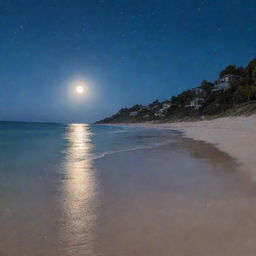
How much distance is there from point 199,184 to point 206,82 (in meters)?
80.4

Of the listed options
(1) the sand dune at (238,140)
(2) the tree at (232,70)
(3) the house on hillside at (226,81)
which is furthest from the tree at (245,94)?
(2) the tree at (232,70)

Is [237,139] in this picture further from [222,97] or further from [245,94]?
[222,97]

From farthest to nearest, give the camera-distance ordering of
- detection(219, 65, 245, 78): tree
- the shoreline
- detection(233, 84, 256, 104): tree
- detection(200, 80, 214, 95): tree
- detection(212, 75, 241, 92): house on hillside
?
detection(200, 80, 214, 95): tree → detection(219, 65, 245, 78): tree → detection(212, 75, 241, 92): house on hillside → detection(233, 84, 256, 104): tree → the shoreline

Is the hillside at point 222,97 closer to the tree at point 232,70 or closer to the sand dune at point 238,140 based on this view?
the tree at point 232,70

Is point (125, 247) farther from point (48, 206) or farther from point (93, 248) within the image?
point (48, 206)

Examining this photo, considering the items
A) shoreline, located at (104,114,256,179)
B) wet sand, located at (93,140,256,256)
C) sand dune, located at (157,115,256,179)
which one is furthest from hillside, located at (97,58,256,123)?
wet sand, located at (93,140,256,256)

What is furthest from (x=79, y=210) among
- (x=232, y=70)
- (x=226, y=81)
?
(x=232, y=70)

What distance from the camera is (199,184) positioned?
191 inches

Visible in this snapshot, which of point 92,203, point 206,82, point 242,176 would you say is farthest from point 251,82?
point 92,203

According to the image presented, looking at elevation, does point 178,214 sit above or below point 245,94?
below

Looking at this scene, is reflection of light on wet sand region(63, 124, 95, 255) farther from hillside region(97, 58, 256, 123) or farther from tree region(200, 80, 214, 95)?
tree region(200, 80, 214, 95)

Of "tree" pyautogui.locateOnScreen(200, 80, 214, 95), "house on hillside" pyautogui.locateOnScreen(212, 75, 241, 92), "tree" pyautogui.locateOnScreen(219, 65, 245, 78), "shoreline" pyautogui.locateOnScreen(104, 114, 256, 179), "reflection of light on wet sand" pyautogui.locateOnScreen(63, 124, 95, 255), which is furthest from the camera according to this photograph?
"tree" pyautogui.locateOnScreen(200, 80, 214, 95)

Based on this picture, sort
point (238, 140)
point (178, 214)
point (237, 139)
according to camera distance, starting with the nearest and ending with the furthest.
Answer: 1. point (178, 214)
2. point (238, 140)
3. point (237, 139)

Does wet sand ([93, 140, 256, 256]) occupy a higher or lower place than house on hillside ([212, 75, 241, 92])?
lower
